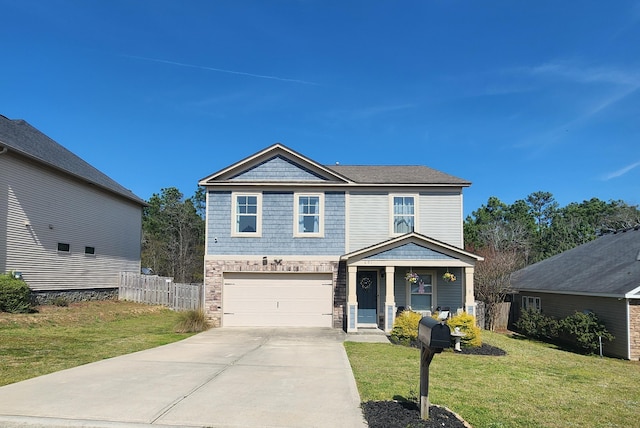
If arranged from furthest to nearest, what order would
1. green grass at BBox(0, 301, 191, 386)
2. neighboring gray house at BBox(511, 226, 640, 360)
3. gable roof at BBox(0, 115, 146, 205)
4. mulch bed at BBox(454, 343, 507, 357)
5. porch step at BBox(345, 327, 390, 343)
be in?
gable roof at BBox(0, 115, 146, 205), neighboring gray house at BBox(511, 226, 640, 360), porch step at BBox(345, 327, 390, 343), mulch bed at BBox(454, 343, 507, 357), green grass at BBox(0, 301, 191, 386)

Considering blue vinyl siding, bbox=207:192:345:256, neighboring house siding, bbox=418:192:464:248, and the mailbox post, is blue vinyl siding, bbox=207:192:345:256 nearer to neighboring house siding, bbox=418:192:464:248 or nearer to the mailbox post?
neighboring house siding, bbox=418:192:464:248

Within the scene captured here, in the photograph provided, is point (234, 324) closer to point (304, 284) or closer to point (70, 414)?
point (304, 284)

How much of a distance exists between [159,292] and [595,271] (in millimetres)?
19702

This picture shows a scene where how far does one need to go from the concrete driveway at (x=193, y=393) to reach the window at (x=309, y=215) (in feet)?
21.3

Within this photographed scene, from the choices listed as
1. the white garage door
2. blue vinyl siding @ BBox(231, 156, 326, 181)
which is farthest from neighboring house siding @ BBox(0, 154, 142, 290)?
blue vinyl siding @ BBox(231, 156, 326, 181)

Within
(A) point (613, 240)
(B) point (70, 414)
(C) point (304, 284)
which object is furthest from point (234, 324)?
(A) point (613, 240)

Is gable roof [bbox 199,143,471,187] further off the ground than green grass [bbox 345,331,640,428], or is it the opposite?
gable roof [bbox 199,143,471,187]

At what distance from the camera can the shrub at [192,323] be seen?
14.6 meters

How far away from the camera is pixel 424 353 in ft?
18.1

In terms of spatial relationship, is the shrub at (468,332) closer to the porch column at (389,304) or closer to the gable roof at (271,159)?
the porch column at (389,304)

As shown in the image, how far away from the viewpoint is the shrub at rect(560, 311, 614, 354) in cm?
1520

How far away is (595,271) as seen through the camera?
59.1 feet

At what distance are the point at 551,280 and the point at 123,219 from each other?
75.0 ft

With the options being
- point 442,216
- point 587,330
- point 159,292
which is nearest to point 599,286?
point 587,330
